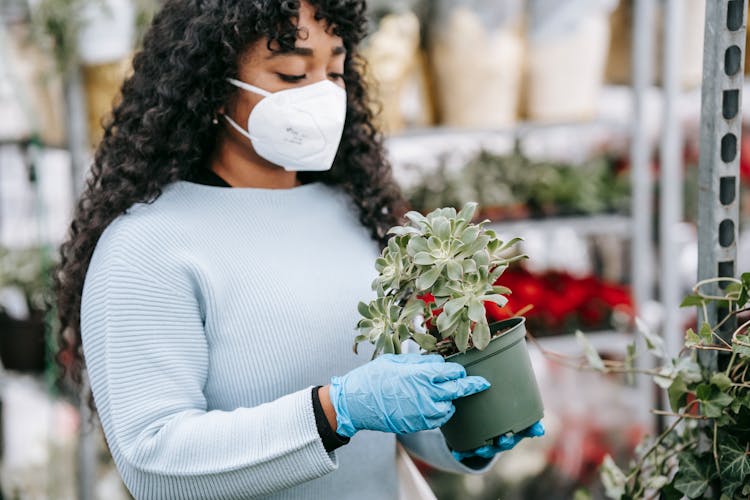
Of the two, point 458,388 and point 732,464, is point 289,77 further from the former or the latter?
point 732,464

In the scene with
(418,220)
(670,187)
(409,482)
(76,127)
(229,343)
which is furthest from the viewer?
(670,187)

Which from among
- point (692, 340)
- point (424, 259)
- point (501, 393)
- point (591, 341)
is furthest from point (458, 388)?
point (591, 341)

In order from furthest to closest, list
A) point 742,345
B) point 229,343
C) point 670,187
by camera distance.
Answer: point 670,187 → point 229,343 → point 742,345

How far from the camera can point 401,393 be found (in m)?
1.01

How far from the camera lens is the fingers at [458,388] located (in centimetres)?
101

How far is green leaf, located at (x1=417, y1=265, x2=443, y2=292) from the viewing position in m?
0.98

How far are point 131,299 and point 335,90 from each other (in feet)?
1.55

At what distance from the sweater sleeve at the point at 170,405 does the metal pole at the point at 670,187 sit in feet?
6.35

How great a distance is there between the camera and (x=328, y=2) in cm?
122

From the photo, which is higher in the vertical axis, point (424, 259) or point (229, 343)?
point (424, 259)

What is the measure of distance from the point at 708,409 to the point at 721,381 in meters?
0.04

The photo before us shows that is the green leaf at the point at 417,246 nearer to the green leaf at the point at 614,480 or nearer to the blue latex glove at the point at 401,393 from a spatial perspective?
the blue latex glove at the point at 401,393

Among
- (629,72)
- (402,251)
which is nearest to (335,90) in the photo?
(402,251)

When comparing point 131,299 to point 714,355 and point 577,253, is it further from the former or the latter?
point 577,253
